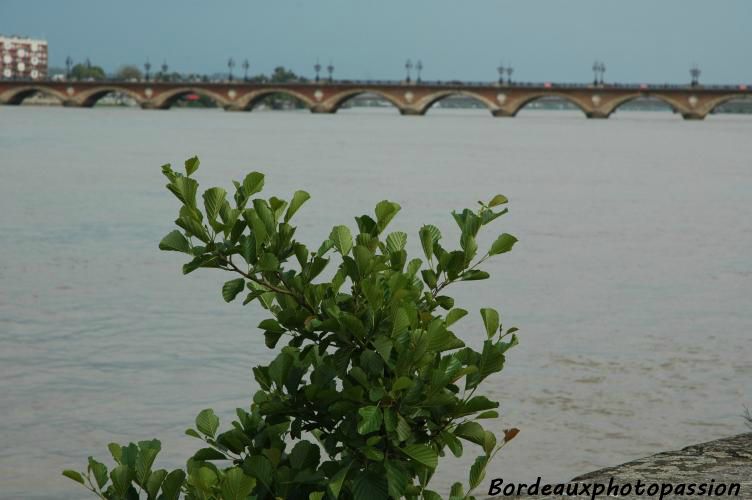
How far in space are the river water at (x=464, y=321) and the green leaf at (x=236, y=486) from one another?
4.82 metres

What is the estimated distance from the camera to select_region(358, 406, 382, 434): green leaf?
10.7 feet

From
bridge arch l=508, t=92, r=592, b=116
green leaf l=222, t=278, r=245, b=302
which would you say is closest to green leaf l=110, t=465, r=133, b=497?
green leaf l=222, t=278, r=245, b=302

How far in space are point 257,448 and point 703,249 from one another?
1984 centimetres

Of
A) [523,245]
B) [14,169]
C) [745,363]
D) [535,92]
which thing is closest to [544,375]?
[745,363]

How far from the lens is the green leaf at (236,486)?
3.12m

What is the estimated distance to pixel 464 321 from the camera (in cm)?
1383

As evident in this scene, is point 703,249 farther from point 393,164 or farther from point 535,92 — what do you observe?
point 535,92

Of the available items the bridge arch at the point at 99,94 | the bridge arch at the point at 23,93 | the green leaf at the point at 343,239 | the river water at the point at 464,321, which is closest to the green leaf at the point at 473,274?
the green leaf at the point at 343,239

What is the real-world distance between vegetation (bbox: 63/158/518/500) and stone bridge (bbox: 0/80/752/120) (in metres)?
120

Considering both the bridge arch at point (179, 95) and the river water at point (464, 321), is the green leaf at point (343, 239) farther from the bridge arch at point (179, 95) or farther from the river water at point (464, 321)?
the bridge arch at point (179, 95)

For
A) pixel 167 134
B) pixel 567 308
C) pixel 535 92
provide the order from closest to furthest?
pixel 567 308 < pixel 167 134 < pixel 535 92

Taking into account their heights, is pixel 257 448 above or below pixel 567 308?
above

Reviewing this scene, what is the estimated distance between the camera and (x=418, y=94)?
132 m

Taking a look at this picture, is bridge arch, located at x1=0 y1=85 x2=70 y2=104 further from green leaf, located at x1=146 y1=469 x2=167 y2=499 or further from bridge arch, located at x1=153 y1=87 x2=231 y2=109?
green leaf, located at x1=146 y1=469 x2=167 y2=499
